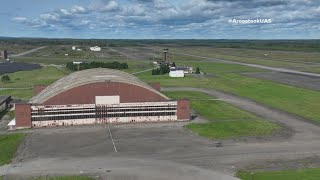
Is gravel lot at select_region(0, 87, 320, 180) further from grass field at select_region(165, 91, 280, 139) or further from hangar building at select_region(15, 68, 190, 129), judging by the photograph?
grass field at select_region(165, 91, 280, 139)

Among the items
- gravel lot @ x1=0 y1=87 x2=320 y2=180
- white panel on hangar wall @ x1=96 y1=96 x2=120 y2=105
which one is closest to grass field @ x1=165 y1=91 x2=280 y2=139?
gravel lot @ x1=0 y1=87 x2=320 y2=180

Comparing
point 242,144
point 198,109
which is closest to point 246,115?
point 198,109

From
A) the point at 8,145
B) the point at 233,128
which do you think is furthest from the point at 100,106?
the point at 233,128

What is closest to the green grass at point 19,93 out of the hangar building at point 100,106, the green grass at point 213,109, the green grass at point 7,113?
the green grass at point 7,113

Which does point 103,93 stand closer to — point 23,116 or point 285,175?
point 23,116

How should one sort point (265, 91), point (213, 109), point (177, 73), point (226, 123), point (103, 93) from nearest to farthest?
point (103, 93)
point (226, 123)
point (213, 109)
point (265, 91)
point (177, 73)

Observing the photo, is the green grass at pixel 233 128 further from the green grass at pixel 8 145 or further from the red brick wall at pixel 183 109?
the green grass at pixel 8 145
